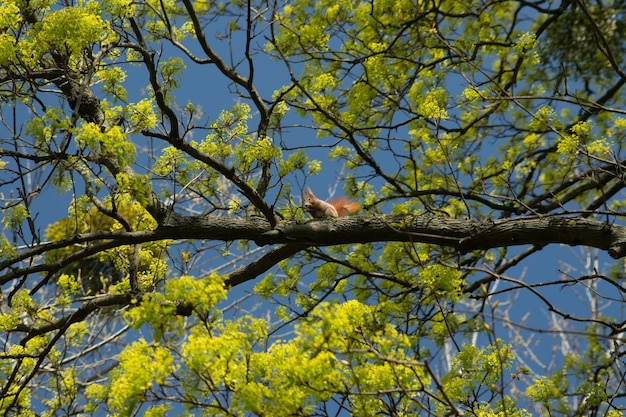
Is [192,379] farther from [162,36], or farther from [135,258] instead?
[162,36]

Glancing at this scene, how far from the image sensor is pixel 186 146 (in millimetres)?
3836

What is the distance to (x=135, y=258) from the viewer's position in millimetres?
4840

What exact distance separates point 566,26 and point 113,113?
5359 mm

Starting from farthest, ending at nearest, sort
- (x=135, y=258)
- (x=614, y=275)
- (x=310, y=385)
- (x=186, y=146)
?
(x=614, y=275)
(x=135, y=258)
(x=186, y=146)
(x=310, y=385)

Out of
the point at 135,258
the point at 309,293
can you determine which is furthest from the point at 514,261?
the point at 135,258

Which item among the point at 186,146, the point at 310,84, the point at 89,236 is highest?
the point at 310,84

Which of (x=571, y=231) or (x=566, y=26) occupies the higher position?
(x=566, y=26)

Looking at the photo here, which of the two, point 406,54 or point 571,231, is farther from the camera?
point 406,54

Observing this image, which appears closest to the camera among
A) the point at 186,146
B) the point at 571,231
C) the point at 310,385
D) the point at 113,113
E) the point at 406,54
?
the point at 310,385

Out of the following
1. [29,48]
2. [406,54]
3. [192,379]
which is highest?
[406,54]

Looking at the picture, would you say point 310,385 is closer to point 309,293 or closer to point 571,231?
point 571,231

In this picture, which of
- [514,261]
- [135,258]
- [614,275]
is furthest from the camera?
[614,275]

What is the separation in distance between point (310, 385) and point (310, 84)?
142 inches

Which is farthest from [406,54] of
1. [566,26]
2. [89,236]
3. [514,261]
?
[89,236]
